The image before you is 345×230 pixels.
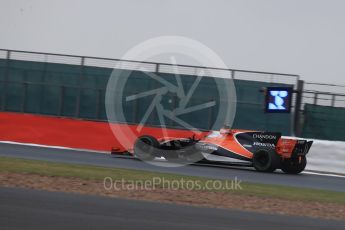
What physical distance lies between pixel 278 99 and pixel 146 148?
464 centimetres

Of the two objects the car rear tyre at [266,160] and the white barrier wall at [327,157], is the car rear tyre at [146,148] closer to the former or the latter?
the car rear tyre at [266,160]

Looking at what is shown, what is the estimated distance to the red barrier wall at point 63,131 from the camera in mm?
22438

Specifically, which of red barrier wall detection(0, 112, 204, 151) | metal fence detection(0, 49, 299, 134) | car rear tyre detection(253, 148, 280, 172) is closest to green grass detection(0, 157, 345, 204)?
car rear tyre detection(253, 148, 280, 172)

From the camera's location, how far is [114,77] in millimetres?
24266

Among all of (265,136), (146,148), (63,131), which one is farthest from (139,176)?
(63,131)

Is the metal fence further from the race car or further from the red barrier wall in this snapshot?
the race car

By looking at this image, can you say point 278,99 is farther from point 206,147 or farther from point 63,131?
point 63,131

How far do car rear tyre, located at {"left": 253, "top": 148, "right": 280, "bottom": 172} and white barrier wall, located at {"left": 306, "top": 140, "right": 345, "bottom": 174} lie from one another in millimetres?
2466

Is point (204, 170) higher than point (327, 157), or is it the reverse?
point (327, 157)

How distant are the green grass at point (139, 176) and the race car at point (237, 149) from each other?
336 cm

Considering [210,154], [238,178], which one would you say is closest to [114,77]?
[210,154]

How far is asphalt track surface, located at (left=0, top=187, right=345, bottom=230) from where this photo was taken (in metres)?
8.56

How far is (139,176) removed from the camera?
46.8 feet

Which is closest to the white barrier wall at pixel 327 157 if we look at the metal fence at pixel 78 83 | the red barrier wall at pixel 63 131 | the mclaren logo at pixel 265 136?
the mclaren logo at pixel 265 136
